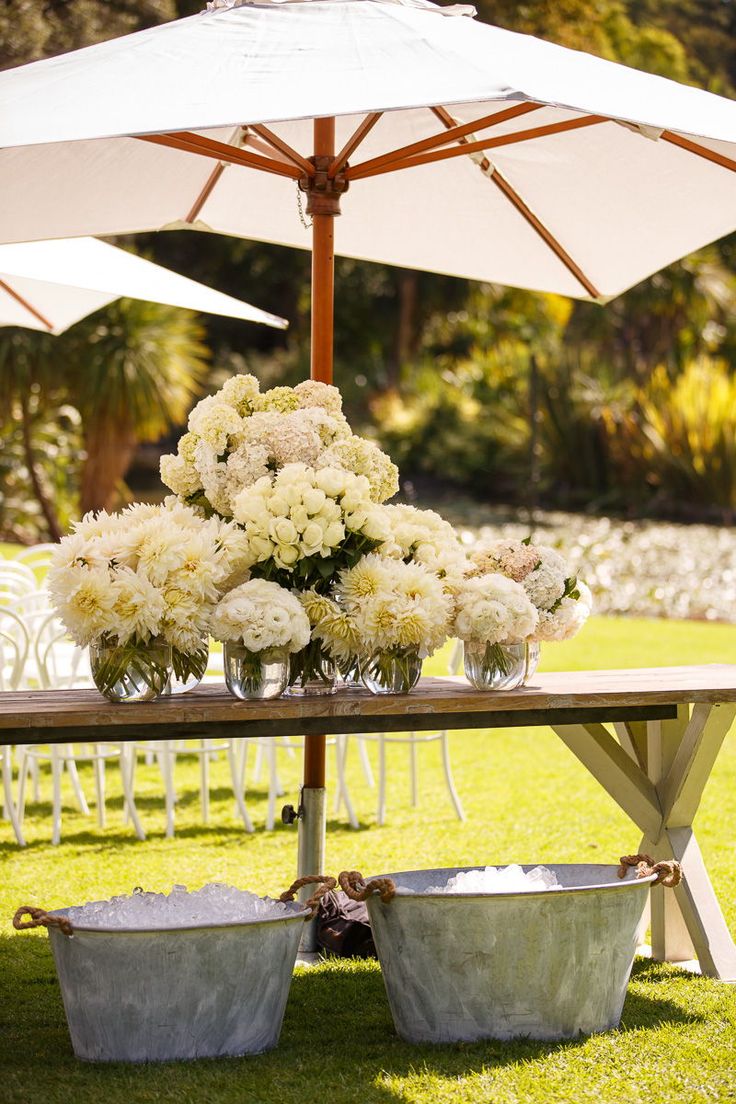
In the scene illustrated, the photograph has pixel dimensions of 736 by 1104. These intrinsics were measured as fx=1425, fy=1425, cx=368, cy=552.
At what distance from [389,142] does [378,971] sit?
275cm

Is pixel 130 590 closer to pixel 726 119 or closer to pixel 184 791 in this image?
pixel 726 119

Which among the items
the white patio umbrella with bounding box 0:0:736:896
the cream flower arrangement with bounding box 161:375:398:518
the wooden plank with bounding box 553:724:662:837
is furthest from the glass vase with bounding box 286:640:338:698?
the wooden plank with bounding box 553:724:662:837

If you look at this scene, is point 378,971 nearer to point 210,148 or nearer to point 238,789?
point 238,789

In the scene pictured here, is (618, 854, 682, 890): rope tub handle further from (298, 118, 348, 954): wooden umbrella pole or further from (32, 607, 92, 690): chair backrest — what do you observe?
(32, 607, 92, 690): chair backrest

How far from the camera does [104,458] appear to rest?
48.0 feet

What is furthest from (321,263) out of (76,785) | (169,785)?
(76,785)

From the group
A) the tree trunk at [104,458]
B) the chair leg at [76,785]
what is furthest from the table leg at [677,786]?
the tree trunk at [104,458]

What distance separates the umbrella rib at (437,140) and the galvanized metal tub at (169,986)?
208cm

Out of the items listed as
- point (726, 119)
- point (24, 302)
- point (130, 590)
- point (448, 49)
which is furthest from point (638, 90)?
point (24, 302)

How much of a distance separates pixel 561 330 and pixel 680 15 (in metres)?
13.0

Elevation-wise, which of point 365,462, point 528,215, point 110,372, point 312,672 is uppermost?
point 110,372

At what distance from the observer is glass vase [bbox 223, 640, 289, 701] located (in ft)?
10.7

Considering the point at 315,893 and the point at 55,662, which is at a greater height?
the point at 55,662

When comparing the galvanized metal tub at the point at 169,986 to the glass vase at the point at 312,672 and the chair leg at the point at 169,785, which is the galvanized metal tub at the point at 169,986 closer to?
the glass vase at the point at 312,672
